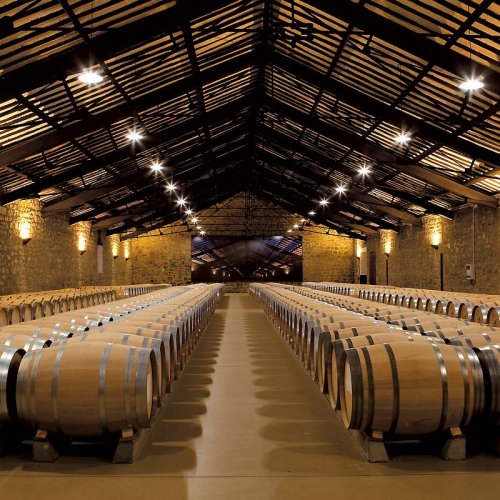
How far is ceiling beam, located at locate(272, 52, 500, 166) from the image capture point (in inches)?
430

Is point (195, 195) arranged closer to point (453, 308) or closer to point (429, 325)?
point (453, 308)

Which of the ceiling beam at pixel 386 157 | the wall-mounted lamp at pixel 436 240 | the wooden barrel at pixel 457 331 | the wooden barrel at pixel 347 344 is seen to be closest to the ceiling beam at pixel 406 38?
the ceiling beam at pixel 386 157

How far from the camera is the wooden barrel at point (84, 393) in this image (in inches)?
117

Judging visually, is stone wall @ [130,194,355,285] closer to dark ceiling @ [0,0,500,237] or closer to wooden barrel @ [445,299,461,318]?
dark ceiling @ [0,0,500,237]

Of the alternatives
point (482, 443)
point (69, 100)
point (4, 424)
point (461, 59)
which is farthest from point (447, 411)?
point (69, 100)

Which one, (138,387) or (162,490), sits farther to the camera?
(138,387)

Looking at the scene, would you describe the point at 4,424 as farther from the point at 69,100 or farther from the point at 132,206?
the point at 132,206

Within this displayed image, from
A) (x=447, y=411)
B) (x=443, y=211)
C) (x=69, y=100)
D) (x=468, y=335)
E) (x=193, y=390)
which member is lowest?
(x=193, y=390)

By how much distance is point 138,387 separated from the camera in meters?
3.04

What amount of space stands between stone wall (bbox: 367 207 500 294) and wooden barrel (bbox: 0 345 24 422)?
13093 mm

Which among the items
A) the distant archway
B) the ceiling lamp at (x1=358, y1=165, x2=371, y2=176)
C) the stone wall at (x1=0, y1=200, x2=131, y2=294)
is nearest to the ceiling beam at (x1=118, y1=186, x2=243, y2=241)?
the stone wall at (x1=0, y1=200, x2=131, y2=294)

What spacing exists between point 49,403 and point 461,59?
311 inches

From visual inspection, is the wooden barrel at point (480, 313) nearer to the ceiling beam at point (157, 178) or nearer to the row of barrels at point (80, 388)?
the row of barrels at point (80, 388)

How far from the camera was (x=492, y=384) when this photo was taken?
307 cm
